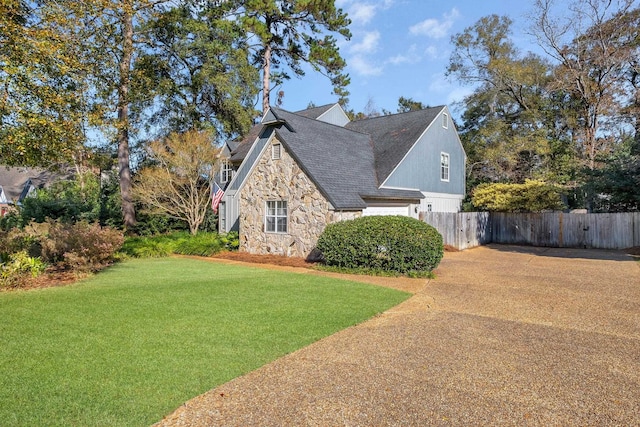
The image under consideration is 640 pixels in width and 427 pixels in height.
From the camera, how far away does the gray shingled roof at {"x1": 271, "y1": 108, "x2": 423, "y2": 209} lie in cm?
1441

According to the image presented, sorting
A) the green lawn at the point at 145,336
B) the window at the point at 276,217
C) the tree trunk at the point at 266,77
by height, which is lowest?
the green lawn at the point at 145,336

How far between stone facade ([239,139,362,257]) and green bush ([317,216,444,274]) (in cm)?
167

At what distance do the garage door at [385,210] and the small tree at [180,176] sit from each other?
8.35 m

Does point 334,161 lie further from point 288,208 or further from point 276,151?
point 288,208

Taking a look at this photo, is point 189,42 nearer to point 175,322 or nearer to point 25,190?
point 175,322

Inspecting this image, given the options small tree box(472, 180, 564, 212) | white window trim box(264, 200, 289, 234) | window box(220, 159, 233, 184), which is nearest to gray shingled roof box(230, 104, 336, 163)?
window box(220, 159, 233, 184)

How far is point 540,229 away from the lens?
20469mm

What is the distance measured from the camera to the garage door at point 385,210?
630 inches

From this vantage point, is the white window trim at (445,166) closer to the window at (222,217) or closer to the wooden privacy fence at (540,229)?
the wooden privacy fence at (540,229)

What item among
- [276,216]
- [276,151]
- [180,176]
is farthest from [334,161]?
[180,176]

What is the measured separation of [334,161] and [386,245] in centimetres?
588

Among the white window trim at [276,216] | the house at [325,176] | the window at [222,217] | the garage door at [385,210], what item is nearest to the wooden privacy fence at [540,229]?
the garage door at [385,210]

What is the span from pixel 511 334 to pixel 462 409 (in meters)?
2.88

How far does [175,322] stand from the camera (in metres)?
6.52
